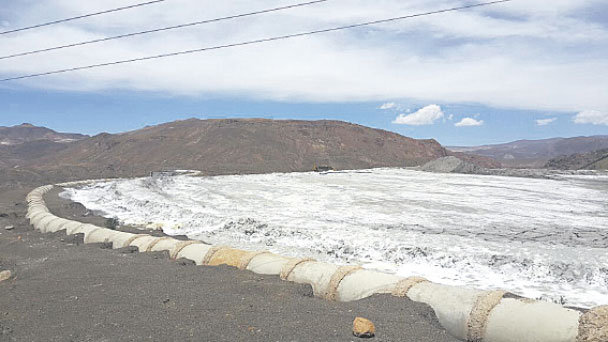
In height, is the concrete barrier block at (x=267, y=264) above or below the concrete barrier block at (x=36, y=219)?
below

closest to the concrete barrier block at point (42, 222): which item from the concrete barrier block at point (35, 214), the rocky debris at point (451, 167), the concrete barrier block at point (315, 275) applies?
the concrete barrier block at point (35, 214)

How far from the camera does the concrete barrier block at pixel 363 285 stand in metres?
5.48

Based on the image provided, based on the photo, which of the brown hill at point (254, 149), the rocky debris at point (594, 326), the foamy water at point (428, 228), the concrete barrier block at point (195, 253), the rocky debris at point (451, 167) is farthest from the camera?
the brown hill at point (254, 149)

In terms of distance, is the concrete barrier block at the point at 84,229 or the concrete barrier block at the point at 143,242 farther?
the concrete barrier block at the point at 84,229

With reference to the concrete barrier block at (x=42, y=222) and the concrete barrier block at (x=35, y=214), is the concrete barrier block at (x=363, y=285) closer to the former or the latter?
the concrete barrier block at (x=42, y=222)

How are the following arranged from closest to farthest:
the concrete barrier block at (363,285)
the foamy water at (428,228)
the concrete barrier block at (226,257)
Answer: the concrete barrier block at (363,285)
the concrete barrier block at (226,257)
the foamy water at (428,228)

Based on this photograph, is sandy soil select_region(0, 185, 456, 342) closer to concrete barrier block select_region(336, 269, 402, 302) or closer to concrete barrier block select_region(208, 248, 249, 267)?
concrete barrier block select_region(336, 269, 402, 302)

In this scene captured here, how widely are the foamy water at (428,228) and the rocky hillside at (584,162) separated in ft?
94.6

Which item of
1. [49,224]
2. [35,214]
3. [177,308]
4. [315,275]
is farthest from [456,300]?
[35,214]

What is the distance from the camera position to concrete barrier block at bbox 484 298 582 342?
400 cm

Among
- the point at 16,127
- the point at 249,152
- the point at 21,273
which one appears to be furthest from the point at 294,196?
the point at 16,127

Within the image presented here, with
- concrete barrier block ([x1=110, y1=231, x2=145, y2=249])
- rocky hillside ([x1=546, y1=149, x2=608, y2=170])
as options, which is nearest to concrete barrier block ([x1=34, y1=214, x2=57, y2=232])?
concrete barrier block ([x1=110, y1=231, x2=145, y2=249])

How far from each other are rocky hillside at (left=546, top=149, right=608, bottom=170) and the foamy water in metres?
28.8

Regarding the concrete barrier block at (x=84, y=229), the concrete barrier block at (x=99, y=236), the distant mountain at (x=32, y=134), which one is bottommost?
the concrete barrier block at (x=99, y=236)
